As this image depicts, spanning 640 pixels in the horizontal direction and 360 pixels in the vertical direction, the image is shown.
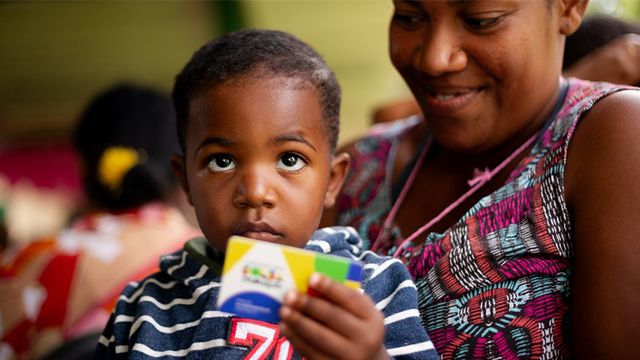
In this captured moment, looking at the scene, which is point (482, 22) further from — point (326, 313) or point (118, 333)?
point (118, 333)

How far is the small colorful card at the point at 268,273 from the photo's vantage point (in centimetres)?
123

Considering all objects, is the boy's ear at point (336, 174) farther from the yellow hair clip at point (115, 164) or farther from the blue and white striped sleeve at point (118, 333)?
the yellow hair clip at point (115, 164)

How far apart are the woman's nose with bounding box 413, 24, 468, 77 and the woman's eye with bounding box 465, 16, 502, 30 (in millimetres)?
56

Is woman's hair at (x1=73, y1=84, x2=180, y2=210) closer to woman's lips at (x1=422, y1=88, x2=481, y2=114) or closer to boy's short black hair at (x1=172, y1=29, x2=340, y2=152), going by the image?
boy's short black hair at (x1=172, y1=29, x2=340, y2=152)

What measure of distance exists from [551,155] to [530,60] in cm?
30

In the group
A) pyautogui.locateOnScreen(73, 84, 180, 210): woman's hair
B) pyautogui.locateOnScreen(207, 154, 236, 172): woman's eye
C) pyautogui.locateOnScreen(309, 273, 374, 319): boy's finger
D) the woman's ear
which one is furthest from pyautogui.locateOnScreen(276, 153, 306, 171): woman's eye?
pyautogui.locateOnScreen(73, 84, 180, 210): woman's hair

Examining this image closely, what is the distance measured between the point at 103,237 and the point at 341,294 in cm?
237

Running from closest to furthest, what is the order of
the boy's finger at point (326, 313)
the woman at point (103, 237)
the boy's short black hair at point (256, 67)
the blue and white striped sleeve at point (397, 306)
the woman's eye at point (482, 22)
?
1. the boy's finger at point (326, 313)
2. the blue and white striped sleeve at point (397, 306)
3. the boy's short black hair at point (256, 67)
4. the woman's eye at point (482, 22)
5. the woman at point (103, 237)

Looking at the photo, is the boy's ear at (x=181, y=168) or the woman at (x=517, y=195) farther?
the boy's ear at (x=181, y=168)

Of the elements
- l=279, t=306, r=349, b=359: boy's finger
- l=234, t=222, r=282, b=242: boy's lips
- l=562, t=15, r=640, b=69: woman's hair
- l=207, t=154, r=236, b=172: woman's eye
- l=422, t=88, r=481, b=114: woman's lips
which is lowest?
l=279, t=306, r=349, b=359: boy's finger

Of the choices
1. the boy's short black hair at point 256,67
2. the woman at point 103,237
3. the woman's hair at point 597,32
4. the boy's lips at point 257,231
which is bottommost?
the woman at point 103,237

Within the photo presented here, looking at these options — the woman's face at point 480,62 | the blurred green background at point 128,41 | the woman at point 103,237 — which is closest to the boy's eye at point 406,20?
the woman's face at point 480,62

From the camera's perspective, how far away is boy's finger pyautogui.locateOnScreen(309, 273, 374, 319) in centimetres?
118

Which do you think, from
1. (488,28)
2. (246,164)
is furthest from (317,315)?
(488,28)
